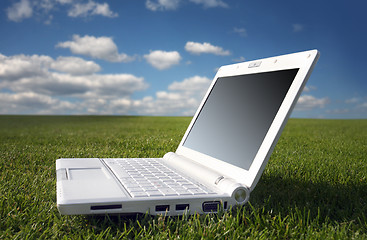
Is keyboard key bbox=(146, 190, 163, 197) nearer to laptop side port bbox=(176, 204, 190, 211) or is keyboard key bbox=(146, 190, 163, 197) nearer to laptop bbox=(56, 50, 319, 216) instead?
laptop bbox=(56, 50, 319, 216)

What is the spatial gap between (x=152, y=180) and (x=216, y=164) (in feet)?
2.04

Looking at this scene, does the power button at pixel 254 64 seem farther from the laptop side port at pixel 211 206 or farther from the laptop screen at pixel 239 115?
the laptop side port at pixel 211 206

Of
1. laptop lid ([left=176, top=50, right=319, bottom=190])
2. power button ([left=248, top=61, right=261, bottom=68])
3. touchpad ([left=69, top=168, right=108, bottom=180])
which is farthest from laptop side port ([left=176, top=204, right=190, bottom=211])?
power button ([left=248, top=61, right=261, bottom=68])

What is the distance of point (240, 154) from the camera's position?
8.88 ft

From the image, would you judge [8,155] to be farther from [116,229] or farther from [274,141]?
[274,141]

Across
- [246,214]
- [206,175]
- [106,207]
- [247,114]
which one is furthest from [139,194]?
[247,114]

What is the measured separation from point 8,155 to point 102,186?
4087 mm

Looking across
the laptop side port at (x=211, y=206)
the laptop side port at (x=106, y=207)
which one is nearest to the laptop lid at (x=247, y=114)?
the laptop side port at (x=211, y=206)

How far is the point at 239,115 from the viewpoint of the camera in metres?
3.02

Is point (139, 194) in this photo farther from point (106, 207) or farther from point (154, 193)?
point (106, 207)

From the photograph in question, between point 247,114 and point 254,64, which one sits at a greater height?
point 254,64

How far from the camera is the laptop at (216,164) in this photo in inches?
86.0

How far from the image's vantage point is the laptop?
7.17 feet

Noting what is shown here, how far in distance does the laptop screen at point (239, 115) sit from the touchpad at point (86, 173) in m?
1.00
